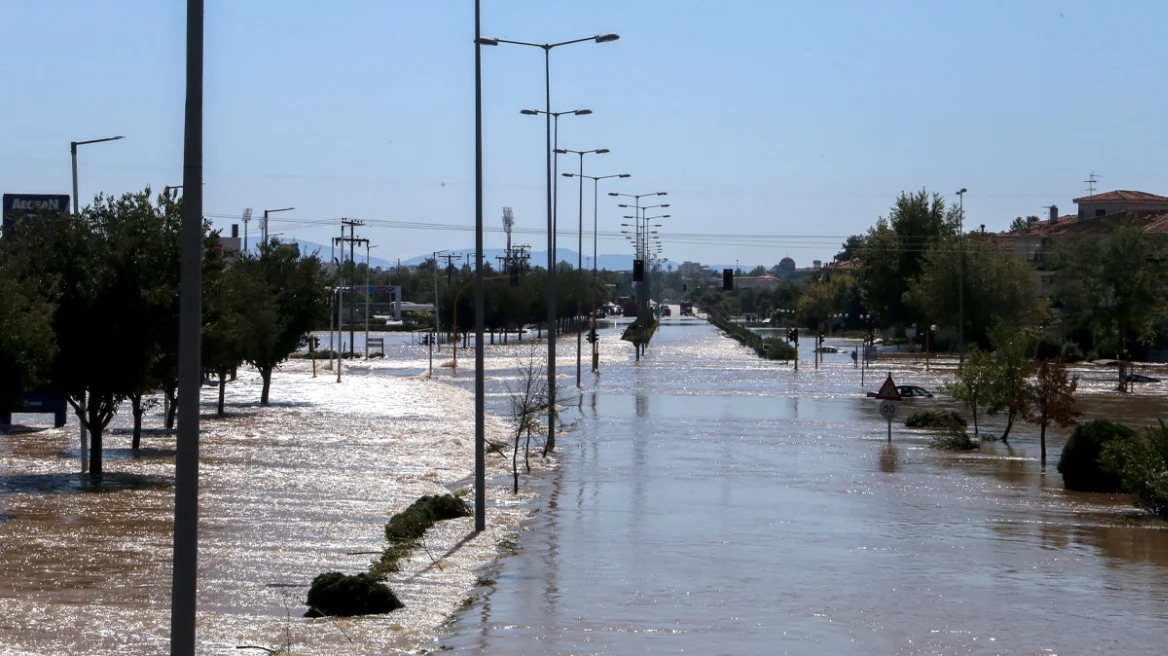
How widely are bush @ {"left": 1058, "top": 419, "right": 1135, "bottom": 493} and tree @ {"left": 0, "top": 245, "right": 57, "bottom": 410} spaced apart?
2346 cm

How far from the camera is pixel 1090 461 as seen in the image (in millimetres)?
31328

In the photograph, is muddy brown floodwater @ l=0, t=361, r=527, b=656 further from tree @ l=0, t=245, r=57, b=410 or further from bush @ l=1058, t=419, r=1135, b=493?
bush @ l=1058, t=419, r=1135, b=493

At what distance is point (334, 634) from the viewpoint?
47.6ft

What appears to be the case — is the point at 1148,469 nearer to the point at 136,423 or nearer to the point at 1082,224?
the point at 136,423

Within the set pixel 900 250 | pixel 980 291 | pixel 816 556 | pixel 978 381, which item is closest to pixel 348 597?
pixel 816 556

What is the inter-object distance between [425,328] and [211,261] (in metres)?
156

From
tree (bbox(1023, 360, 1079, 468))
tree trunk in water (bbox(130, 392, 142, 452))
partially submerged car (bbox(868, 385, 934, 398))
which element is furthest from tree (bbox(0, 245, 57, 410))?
partially submerged car (bbox(868, 385, 934, 398))

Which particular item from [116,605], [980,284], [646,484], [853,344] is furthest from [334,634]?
[853,344]

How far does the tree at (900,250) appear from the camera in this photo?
120 metres

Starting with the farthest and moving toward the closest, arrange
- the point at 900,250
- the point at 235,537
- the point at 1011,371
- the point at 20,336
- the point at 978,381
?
the point at 900,250 → the point at 978,381 → the point at 1011,371 → the point at 20,336 → the point at 235,537

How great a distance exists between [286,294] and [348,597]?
41521 mm

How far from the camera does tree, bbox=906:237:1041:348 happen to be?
99.8 m

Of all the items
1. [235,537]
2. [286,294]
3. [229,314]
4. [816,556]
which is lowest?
[816,556]

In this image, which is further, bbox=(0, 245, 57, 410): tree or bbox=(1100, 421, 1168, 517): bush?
bbox=(1100, 421, 1168, 517): bush
